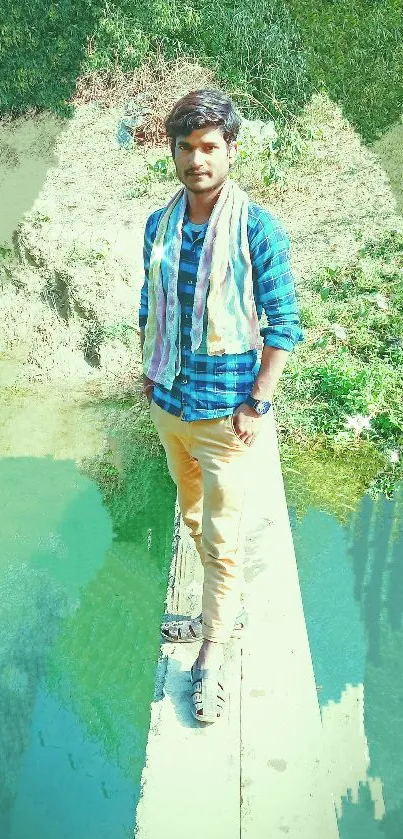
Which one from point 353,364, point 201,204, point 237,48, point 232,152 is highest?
point 237,48

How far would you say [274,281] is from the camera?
185cm

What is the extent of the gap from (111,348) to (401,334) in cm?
162

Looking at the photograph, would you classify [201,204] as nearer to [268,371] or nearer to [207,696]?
[268,371]

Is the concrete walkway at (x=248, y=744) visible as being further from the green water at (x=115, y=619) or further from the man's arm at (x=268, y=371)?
the man's arm at (x=268, y=371)

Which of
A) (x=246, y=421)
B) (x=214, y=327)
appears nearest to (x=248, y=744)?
(x=246, y=421)

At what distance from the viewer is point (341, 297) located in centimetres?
519

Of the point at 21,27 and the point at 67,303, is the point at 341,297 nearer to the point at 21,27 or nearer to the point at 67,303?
the point at 67,303

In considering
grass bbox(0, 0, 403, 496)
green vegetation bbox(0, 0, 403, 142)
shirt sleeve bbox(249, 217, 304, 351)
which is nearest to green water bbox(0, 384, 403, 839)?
shirt sleeve bbox(249, 217, 304, 351)

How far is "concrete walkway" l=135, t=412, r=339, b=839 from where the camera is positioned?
1.96 meters

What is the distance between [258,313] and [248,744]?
3.38 feet

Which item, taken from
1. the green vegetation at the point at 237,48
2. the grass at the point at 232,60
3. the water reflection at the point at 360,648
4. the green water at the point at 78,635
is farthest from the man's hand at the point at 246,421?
the green vegetation at the point at 237,48

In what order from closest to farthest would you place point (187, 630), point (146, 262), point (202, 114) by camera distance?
point (202, 114) < point (146, 262) < point (187, 630)

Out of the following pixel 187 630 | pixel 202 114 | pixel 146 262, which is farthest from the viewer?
pixel 187 630

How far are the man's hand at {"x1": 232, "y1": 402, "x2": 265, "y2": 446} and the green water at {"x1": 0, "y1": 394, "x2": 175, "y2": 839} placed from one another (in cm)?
138
